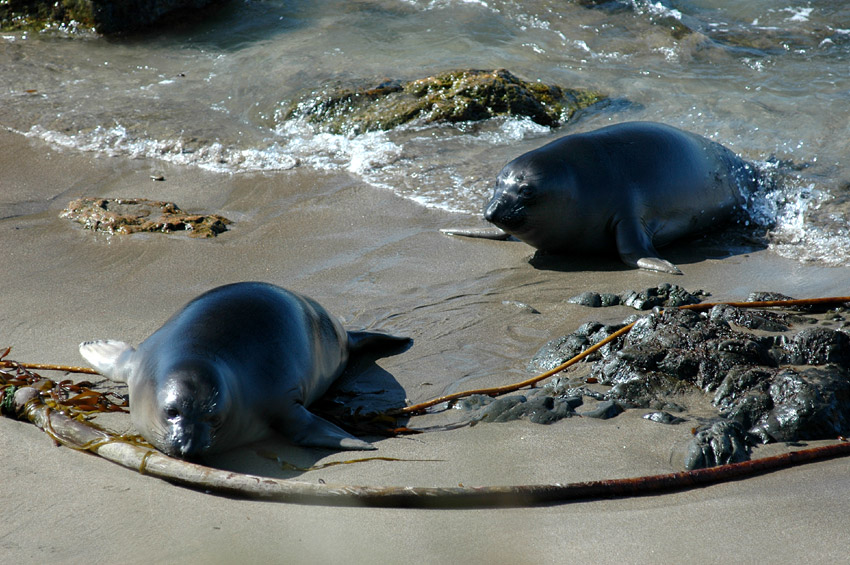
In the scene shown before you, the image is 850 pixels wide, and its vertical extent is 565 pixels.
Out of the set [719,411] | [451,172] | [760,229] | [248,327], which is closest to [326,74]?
[451,172]

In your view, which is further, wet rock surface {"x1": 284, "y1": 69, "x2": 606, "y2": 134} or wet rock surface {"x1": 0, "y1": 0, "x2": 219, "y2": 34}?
wet rock surface {"x1": 0, "y1": 0, "x2": 219, "y2": 34}

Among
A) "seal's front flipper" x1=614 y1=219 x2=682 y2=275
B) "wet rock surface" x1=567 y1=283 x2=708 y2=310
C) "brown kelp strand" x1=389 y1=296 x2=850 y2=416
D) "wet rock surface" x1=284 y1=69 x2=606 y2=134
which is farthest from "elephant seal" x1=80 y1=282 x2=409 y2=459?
"wet rock surface" x1=284 y1=69 x2=606 y2=134

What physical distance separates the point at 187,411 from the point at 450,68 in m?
7.74

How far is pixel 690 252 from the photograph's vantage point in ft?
20.4

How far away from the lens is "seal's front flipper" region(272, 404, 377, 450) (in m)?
3.24

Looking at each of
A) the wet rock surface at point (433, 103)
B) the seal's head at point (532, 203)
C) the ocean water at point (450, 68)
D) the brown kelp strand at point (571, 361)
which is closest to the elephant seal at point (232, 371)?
the brown kelp strand at point (571, 361)

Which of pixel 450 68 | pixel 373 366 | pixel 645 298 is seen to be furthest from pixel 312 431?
pixel 450 68

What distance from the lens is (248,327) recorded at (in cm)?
357

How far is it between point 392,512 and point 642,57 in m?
10.0

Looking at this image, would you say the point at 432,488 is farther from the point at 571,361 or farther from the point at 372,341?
the point at 372,341

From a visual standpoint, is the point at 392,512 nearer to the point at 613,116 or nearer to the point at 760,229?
the point at 760,229

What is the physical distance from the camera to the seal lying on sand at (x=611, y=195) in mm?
6020

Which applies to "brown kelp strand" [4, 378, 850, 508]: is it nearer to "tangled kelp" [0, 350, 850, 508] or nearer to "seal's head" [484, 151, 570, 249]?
"tangled kelp" [0, 350, 850, 508]

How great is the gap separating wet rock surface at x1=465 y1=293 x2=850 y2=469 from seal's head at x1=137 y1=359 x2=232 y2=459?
1042 millimetres
